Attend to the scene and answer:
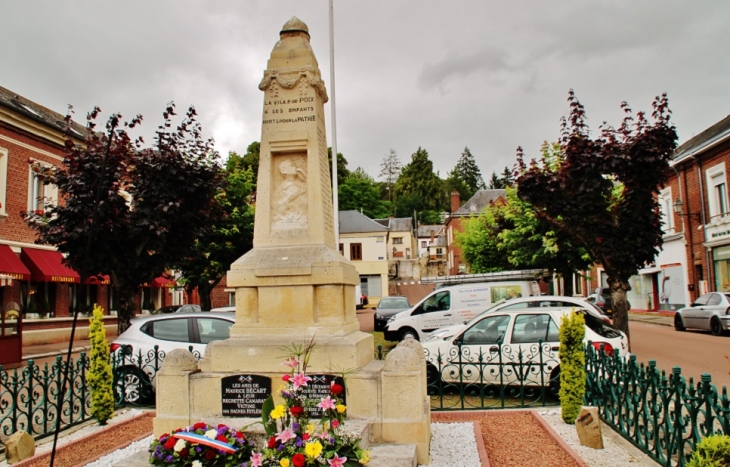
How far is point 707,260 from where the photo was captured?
86.8ft

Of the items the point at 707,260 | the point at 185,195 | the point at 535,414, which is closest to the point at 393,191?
the point at 707,260

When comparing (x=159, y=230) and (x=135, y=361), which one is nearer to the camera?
(x=135, y=361)

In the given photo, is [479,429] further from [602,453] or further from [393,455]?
[393,455]

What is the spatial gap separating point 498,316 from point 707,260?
70.6 ft

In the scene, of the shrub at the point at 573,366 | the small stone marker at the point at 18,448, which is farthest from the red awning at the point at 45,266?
the shrub at the point at 573,366

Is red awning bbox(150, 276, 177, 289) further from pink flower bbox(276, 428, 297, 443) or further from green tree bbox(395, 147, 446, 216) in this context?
green tree bbox(395, 147, 446, 216)

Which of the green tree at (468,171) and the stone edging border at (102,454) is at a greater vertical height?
the green tree at (468,171)

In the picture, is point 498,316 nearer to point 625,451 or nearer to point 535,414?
point 535,414

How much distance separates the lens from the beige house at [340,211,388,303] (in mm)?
51031

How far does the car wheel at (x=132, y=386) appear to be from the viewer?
29.2 ft

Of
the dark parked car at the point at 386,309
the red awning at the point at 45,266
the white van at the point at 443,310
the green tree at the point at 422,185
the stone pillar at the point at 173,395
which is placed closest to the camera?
the stone pillar at the point at 173,395

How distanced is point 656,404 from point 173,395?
4934mm

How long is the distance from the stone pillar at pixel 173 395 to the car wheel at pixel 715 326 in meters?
19.4

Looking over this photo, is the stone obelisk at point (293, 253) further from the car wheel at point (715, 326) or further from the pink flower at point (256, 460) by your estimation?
the car wheel at point (715, 326)
